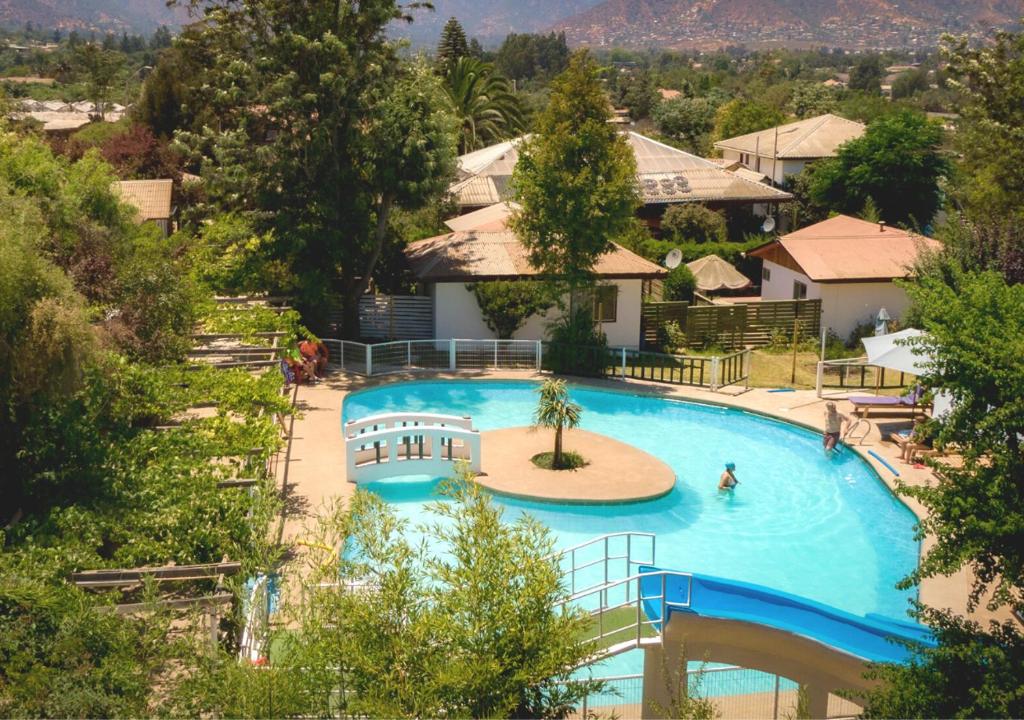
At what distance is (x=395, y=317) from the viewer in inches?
1168

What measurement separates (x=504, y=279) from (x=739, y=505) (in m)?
10.6

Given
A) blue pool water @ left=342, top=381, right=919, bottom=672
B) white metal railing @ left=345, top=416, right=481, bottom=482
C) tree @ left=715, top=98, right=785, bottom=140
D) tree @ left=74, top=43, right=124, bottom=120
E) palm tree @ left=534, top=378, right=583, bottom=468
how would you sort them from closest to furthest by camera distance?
blue pool water @ left=342, top=381, right=919, bottom=672, white metal railing @ left=345, top=416, right=481, bottom=482, palm tree @ left=534, top=378, right=583, bottom=468, tree @ left=715, top=98, right=785, bottom=140, tree @ left=74, top=43, right=124, bottom=120

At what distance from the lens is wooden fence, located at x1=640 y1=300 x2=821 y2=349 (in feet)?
97.7

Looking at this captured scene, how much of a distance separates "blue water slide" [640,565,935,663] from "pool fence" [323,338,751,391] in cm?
1301

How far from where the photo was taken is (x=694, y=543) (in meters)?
18.4

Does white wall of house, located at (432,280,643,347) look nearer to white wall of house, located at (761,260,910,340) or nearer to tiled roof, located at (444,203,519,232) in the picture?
tiled roof, located at (444,203,519,232)

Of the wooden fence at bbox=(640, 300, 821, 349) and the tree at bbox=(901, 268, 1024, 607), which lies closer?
the tree at bbox=(901, 268, 1024, 607)

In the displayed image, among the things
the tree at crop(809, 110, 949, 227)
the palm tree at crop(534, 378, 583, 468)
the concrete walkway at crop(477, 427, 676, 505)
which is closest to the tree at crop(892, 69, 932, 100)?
the tree at crop(809, 110, 949, 227)

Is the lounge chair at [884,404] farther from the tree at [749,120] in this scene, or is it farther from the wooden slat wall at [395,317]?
the tree at [749,120]

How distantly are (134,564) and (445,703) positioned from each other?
18.1 ft

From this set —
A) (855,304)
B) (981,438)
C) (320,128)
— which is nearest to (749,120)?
(855,304)

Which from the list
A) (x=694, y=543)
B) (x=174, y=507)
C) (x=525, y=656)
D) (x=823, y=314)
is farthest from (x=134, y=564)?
(x=823, y=314)

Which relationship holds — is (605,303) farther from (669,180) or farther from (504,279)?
(669,180)

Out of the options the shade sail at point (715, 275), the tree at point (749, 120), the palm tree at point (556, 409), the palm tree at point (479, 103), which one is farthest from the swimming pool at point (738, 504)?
the tree at point (749, 120)
